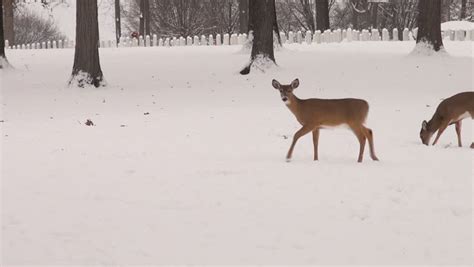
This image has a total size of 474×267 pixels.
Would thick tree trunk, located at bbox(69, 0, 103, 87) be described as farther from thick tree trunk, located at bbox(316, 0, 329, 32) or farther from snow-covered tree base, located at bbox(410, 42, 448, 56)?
thick tree trunk, located at bbox(316, 0, 329, 32)

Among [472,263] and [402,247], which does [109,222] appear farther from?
[472,263]

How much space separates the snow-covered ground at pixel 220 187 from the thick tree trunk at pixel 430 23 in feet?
16.5

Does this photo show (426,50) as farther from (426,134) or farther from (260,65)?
(426,134)

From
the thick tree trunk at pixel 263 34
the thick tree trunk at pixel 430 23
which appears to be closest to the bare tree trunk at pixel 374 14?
the thick tree trunk at pixel 430 23

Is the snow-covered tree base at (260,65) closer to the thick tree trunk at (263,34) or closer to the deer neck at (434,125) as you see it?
the thick tree trunk at (263,34)

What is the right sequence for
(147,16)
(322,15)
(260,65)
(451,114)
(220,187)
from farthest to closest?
(147,16)
(322,15)
(260,65)
(451,114)
(220,187)

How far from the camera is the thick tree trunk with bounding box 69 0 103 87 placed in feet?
58.1

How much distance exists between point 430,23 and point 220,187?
1501 cm

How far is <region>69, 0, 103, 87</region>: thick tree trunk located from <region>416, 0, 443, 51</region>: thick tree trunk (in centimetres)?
957

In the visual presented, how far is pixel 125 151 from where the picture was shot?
9688 millimetres

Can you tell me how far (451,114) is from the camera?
33.7ft

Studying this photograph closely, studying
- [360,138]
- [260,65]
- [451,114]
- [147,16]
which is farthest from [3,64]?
[147,16]

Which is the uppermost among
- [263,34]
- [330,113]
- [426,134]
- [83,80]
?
[263,34]

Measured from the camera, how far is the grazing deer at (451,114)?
1013cm
